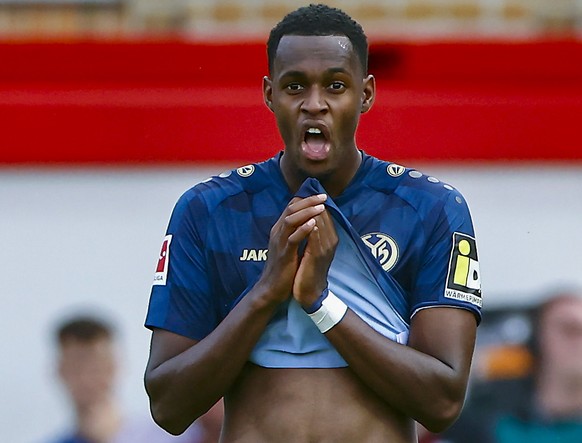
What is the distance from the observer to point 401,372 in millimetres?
2730

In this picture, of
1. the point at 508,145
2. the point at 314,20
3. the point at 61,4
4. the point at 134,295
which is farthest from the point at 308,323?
the point at 61,4

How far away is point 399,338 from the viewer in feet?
9.34

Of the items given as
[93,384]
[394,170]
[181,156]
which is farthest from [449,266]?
[93,384]

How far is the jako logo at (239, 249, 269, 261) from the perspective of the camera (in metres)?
2.90

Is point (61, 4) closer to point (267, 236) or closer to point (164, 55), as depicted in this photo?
point (164, 55)

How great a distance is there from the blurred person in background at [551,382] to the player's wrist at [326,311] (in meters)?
2.84

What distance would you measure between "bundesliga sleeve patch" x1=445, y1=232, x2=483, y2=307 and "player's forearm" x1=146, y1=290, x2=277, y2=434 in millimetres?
387

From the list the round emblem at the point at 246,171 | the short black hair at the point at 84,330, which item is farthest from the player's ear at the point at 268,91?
the short black hair at the point at 84,330

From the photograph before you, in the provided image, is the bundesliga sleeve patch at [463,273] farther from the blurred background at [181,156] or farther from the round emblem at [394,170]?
the blurred background at [181,156]

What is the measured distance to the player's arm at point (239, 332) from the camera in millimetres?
2742

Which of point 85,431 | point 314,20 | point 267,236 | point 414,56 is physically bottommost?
point 85,431

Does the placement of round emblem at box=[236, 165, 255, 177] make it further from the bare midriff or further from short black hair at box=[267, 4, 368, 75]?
the bare midriff

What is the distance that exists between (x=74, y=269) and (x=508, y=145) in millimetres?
1737

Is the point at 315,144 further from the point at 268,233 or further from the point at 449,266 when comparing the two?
the point at 449,266
